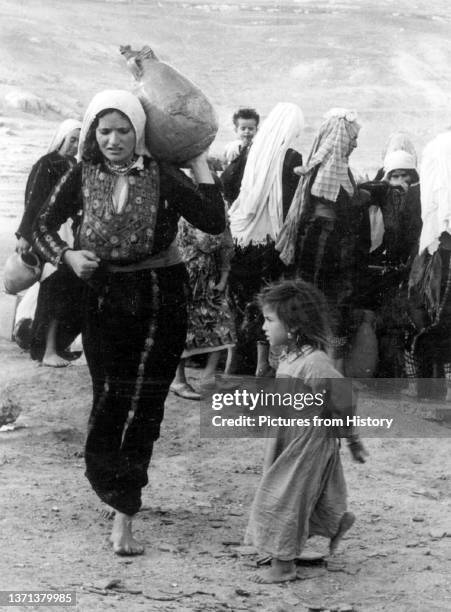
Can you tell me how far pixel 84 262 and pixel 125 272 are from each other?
0.17 metres

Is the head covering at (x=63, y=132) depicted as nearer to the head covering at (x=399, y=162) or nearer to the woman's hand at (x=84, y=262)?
the head covering at (x=399, y=162)

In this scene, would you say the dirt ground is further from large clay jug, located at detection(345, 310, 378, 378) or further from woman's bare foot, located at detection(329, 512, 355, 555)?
large clay jug, located at detection(345, 310, 378, 378)

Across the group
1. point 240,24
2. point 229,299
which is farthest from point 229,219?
point 240,24

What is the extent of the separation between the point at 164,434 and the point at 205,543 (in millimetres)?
1420

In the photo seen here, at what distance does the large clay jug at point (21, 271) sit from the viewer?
12.9ft

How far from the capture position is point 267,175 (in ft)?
19.2

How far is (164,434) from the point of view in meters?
5.16

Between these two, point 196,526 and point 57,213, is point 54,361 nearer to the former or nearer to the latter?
point 196,526

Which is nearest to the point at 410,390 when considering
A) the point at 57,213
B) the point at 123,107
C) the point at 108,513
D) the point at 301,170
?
the point at 301,170

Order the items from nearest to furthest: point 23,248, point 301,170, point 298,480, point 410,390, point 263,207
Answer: point 298,480, point 23,248, point 301,170, point 263,207, point 410,390

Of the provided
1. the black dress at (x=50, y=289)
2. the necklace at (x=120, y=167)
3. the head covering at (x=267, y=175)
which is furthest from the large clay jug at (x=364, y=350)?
the necklace at (x=120, y=167)

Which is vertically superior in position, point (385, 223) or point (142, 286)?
point (385, 223)

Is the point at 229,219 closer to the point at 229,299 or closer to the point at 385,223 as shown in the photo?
the point at 229,299

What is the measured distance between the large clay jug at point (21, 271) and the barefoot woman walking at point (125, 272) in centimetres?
34
